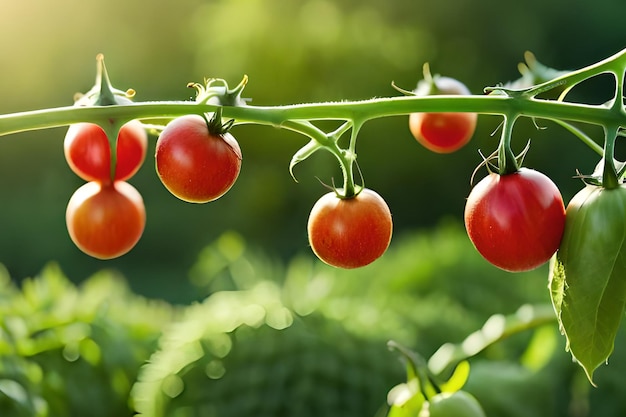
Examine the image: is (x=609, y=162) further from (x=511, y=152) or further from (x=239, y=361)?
(x=239, y=361)

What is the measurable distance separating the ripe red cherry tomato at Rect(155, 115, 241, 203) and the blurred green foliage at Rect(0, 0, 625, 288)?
0.68 m

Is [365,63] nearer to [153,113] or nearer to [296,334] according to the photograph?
[296,334]

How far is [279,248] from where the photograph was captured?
989mm

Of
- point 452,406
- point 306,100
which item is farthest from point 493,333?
point 306,100

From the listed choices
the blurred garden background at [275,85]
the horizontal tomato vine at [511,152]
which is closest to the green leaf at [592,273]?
the horizontal tomato vine at [511,152]

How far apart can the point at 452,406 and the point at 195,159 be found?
0.11 meters

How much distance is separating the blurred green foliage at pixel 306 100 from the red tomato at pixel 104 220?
0.64m

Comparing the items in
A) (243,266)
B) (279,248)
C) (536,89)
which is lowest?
(279,248)

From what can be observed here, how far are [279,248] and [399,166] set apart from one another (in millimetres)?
170

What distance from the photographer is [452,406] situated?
24 cm

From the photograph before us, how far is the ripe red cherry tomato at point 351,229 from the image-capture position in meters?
0.20

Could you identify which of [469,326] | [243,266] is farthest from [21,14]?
[469,326]

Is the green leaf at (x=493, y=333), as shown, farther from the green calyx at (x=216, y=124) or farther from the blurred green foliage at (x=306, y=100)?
the blurred green foliage at (x=306, y=100)

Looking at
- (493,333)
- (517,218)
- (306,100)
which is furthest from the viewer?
(306,100)
